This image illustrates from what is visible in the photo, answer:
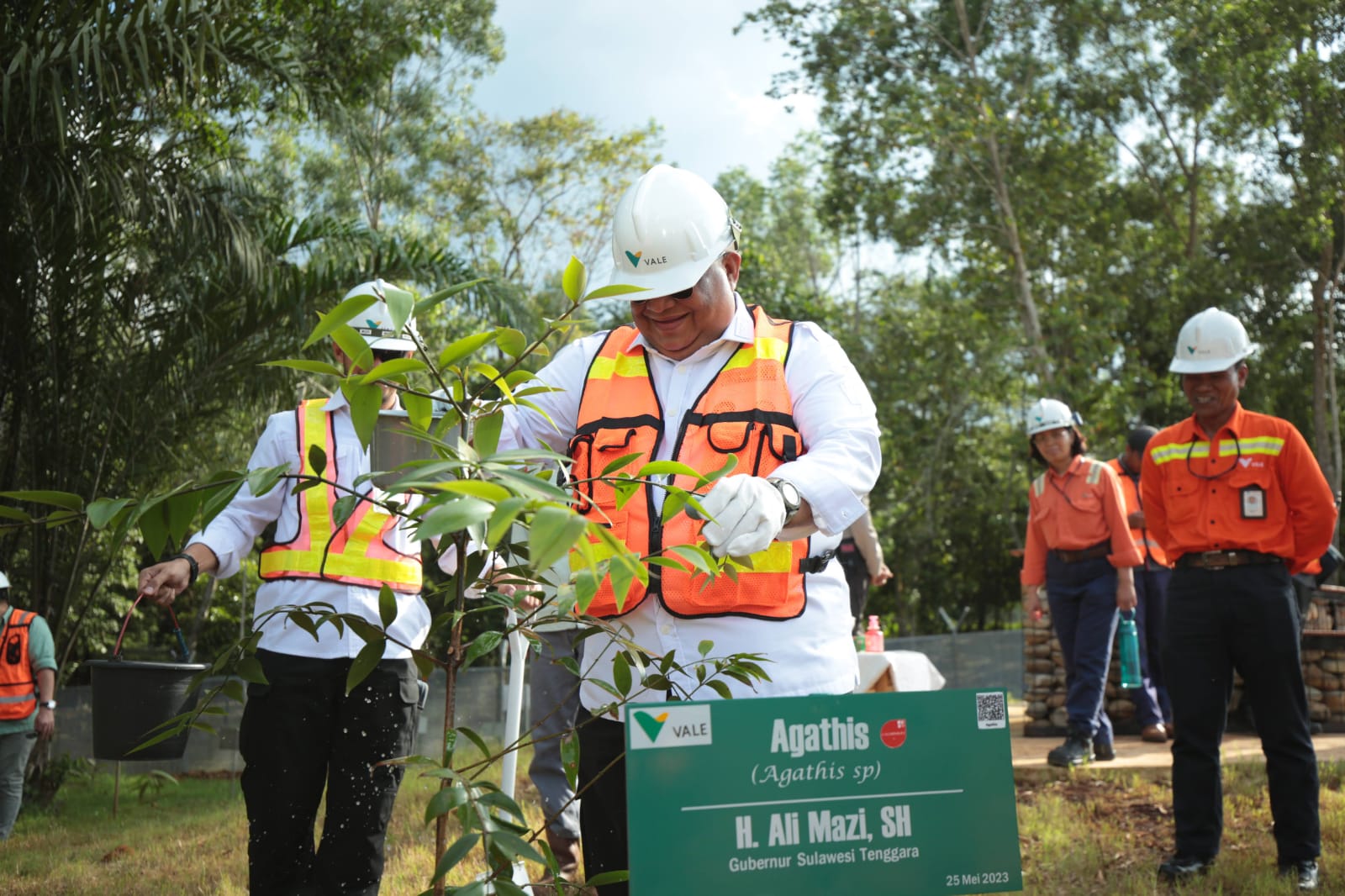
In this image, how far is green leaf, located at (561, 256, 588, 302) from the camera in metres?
1.71

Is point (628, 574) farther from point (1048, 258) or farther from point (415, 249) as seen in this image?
point (1048, 258)

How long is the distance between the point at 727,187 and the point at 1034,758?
3014 centimetres

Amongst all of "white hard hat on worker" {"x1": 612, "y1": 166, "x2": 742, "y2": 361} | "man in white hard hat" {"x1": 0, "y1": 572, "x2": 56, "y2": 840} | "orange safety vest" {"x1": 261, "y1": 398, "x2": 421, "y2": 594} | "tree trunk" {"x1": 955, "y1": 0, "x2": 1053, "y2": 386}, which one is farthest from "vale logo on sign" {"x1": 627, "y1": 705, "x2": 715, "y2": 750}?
"tree trunk" {"x1": 955, "y1": 0, "x2": 1053, "y2": 386}

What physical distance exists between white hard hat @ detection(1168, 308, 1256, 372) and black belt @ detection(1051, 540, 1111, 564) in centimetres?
246

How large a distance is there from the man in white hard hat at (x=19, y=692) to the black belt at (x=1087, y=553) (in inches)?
268

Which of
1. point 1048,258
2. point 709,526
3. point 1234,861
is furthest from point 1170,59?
point 709,526

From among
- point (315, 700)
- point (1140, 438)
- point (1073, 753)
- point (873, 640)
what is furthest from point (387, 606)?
point (1140, 438)

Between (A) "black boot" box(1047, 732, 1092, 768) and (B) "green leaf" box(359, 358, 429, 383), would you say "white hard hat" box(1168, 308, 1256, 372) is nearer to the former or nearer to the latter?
(A) "black boot" box(1047, 732, 1092, 768)

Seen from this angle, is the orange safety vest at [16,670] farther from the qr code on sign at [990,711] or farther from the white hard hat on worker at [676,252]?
the qr code on sign at [990,711]

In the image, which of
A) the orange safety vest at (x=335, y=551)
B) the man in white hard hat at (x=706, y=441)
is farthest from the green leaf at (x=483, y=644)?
the orange safety vest at (x=335, y=551)

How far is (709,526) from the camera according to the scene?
2.11m

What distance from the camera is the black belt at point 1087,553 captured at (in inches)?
281

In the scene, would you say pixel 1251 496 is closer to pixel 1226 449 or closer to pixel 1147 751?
pixel 1226 449

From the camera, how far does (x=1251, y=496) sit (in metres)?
4.64
